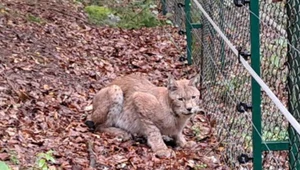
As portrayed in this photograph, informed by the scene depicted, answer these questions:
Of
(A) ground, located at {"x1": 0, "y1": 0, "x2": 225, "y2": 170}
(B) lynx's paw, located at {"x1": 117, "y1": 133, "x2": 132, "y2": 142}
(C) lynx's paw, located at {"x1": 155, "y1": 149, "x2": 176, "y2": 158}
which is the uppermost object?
(A) ground, located at {"x1": 0, "y1": 0, "x2": 225, "y2": 170}

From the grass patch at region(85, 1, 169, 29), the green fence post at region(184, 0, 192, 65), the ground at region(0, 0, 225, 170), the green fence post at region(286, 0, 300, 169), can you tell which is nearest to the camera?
the green fence post at region(286, 0, 300, 169)

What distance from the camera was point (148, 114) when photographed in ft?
23.6

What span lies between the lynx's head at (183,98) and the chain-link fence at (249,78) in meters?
0.41

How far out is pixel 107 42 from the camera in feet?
37.7

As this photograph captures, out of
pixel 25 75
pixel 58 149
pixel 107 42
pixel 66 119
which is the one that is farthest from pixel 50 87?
pixel 107 42

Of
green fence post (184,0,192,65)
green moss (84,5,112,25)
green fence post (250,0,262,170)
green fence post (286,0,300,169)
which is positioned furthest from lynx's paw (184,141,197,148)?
green moss (84,5,112,25)

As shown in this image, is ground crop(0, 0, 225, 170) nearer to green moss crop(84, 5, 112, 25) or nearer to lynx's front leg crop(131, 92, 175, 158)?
lynx's front leg crop(131, 92, 175, 158)

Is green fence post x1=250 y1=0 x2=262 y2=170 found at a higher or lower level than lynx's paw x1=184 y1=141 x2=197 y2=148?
higher

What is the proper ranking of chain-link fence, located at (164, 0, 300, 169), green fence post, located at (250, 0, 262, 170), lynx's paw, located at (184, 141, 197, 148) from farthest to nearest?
lynx's paw, located at (184, 141, 197, 148) → green fence post, located at (250, 0, 262, 170) → chain-link fence, located at (164, 0, 300, 169)

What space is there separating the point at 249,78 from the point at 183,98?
738 mm

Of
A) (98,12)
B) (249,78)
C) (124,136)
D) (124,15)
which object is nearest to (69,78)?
(124,136)

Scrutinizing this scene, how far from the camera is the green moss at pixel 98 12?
42.4ft

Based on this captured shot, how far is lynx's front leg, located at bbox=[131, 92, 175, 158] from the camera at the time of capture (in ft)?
22.9

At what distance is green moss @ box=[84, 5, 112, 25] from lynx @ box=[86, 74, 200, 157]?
5556mm
